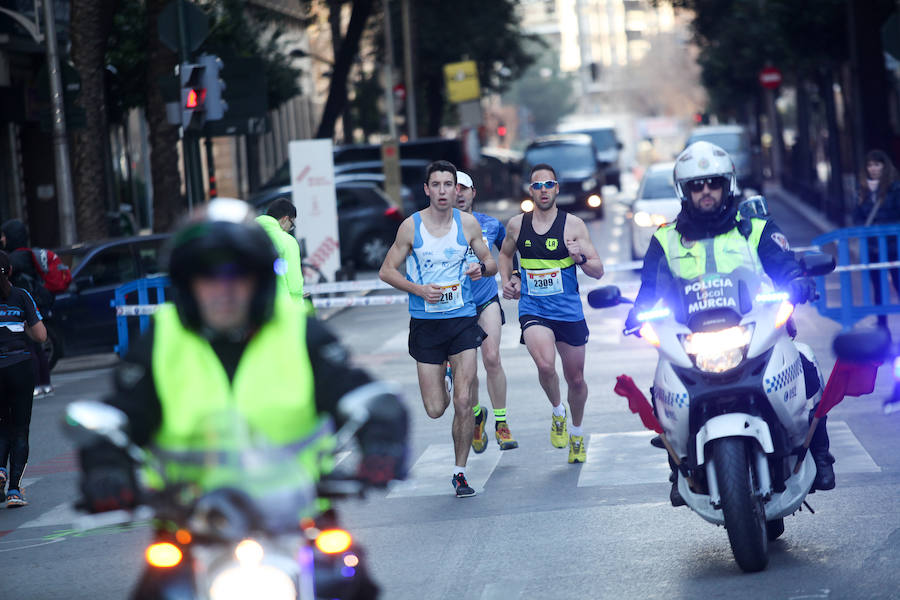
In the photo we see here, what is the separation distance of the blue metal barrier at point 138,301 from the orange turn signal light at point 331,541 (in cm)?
1303

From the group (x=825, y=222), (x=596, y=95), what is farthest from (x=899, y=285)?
(x=596, y=95)

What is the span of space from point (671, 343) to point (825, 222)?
1013 inches

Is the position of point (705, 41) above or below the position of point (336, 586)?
above

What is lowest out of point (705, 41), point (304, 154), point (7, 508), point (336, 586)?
point (7, 508)

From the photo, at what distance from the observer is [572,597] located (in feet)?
20.4

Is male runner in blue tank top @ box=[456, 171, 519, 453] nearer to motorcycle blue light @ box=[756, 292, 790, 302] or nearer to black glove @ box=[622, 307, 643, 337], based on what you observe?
black glove @ box=[622, 307, 643, 337]

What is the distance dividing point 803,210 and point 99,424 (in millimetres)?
33289

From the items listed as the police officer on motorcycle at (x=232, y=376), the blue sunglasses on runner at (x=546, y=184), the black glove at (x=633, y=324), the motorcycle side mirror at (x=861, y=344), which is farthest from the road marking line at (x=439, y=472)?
the police officer on motorcycle at (x=232, y=376)

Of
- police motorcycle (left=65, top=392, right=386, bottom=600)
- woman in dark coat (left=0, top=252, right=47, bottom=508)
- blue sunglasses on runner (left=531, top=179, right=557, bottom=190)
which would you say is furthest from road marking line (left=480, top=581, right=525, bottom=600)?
woman in dark coat (left=0, top=252, right=47, bottom=508)

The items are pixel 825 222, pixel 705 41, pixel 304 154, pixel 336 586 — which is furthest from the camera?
pixel 705 41

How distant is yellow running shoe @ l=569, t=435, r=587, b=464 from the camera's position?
30.9ft

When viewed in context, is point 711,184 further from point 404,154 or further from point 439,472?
point 404,154

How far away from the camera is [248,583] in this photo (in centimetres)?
335

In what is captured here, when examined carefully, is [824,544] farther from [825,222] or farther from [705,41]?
[705,41]
